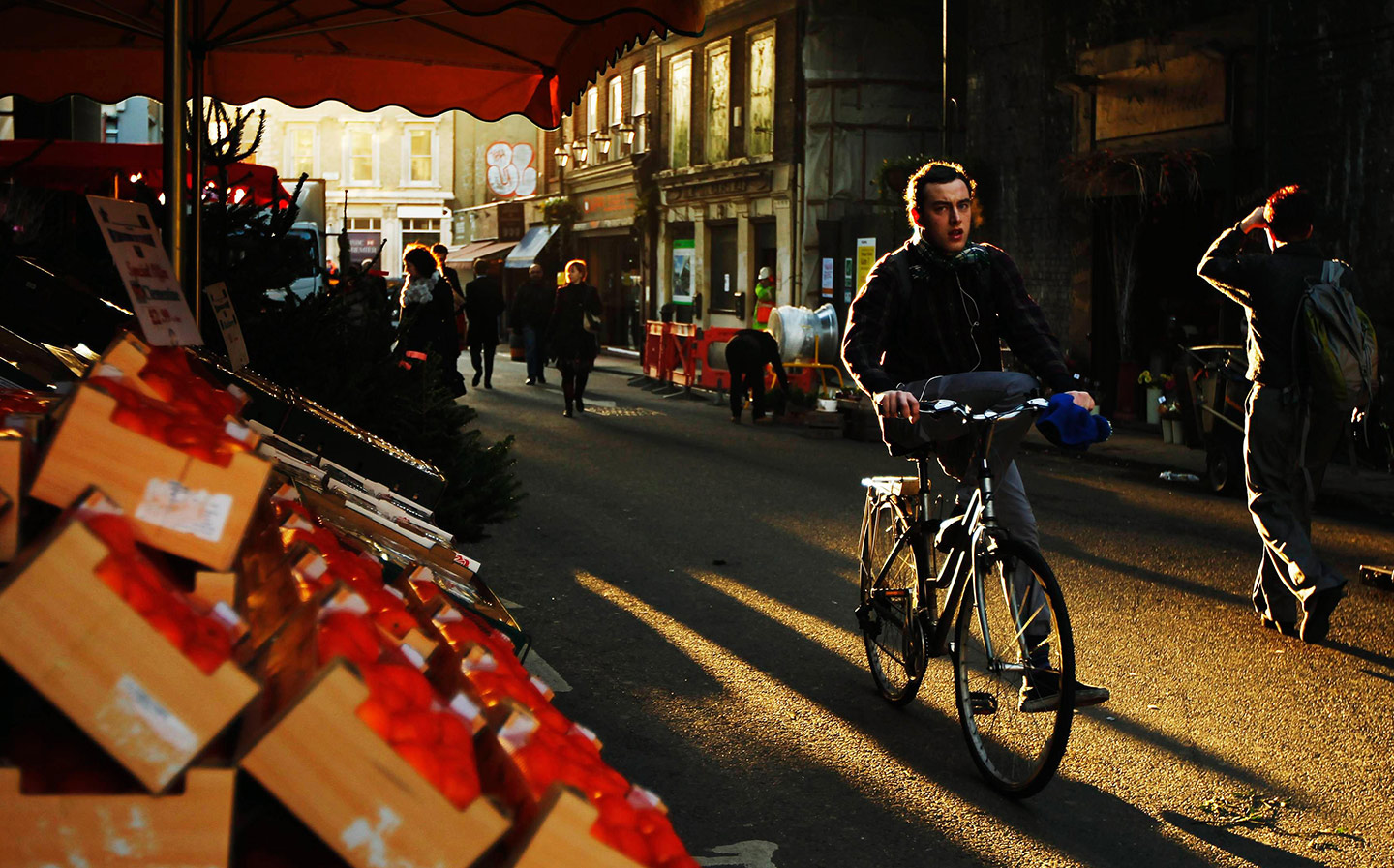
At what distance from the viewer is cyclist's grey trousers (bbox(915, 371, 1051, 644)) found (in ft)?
14.6

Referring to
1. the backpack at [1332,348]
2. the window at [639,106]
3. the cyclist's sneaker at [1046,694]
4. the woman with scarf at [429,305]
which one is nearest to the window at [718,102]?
the window at [639,106]

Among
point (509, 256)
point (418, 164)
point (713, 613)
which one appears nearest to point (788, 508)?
point (713, 613)

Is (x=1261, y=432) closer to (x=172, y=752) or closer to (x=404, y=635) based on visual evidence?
(x=404, y=635)

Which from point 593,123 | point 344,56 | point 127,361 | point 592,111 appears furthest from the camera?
point 593,123

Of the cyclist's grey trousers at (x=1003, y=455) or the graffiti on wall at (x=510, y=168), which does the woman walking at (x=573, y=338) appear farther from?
the graffiti on wall at (x=510, y=168)

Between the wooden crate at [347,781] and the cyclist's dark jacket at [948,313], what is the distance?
3639mm

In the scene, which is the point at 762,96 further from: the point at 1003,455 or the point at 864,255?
the point at 1003,455

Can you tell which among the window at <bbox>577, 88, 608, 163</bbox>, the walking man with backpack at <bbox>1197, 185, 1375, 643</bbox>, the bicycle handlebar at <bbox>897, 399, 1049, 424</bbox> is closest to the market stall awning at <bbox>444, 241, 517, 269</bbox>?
the window at <bbox>577, 88, 608, 163</bbox>

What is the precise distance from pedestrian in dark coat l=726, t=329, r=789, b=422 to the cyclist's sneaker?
1339 cm

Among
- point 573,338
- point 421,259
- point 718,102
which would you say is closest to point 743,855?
point 421,259

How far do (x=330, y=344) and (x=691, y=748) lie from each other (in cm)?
272

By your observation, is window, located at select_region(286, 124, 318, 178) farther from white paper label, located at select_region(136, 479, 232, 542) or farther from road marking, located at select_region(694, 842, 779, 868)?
white paper label, located at select_region(136, 479, 232, 542)

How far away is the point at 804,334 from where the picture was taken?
2011 centimetres

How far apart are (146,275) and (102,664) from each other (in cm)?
229
